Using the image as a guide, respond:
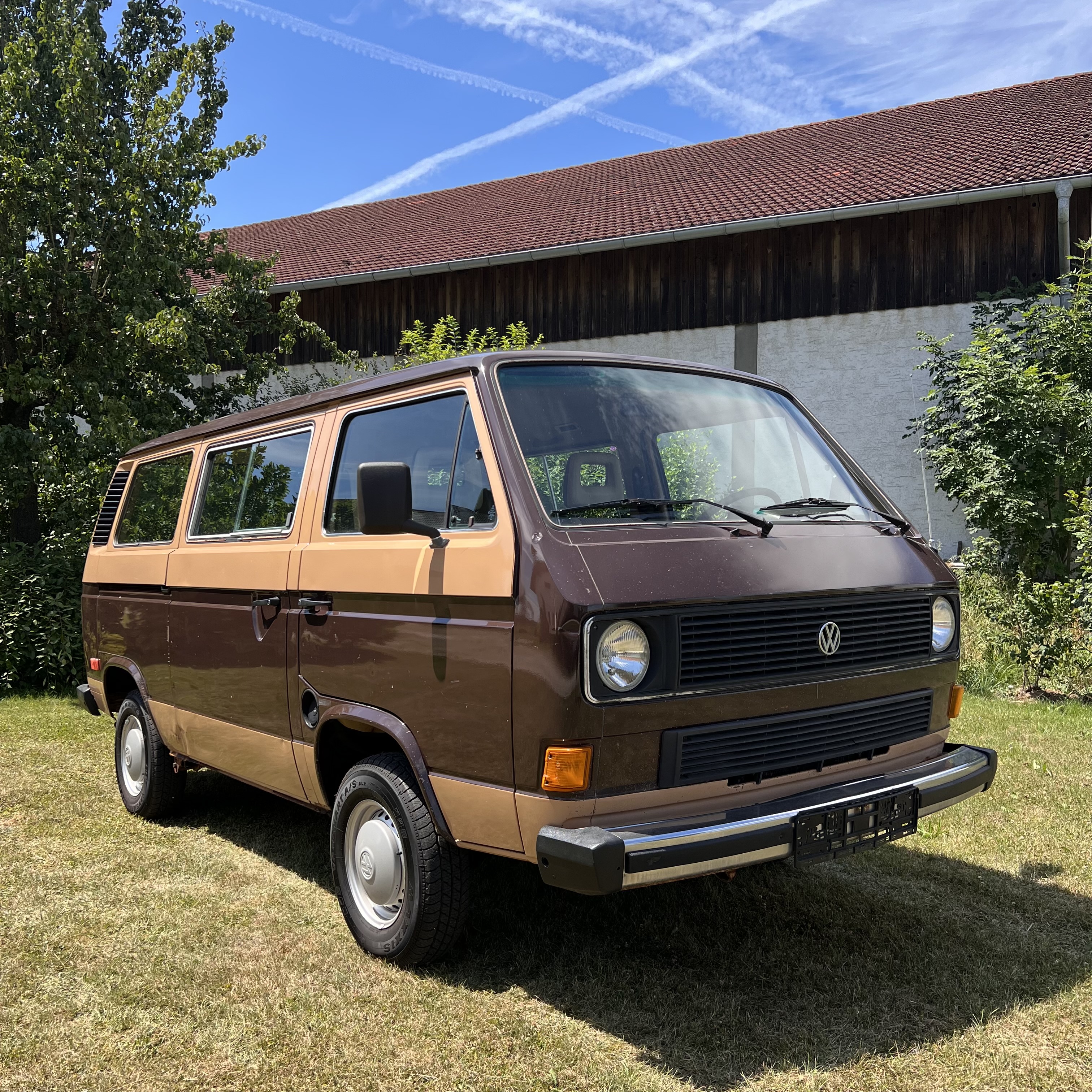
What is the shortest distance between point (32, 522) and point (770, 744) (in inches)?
444

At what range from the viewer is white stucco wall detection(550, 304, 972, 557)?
626 inches

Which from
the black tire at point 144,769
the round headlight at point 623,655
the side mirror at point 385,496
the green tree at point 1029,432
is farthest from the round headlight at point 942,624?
the green tree at point 1029,432

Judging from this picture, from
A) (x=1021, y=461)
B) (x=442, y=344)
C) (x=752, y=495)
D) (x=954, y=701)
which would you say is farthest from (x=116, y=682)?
(x=1021, y=461)

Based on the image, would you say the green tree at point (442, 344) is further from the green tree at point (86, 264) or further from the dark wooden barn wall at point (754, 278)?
the dark wooden barn wall at point (754, 278)

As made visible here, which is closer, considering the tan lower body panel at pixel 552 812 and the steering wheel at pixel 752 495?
the tan lower body panel at pixel 552 812

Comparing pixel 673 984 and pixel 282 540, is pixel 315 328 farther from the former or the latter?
pixel 673 984

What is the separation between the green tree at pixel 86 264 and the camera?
36.0 ft

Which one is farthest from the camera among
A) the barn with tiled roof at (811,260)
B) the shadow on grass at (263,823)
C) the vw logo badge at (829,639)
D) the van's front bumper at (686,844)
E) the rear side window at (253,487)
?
the barn with tiled roof at (811,260)

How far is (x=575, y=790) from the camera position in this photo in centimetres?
308

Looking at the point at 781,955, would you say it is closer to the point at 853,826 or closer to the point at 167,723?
the point at 853,826

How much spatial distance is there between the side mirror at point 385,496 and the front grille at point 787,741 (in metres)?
1.07

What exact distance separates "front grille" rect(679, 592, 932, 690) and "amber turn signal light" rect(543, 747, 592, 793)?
0.39 meters

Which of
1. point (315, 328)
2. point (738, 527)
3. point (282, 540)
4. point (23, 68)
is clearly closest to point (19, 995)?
point (282, 540)

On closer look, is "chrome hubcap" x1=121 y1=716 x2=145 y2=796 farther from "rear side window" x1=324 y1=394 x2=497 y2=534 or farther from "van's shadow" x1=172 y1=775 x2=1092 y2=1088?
"rear side window" x1=324 y1=394 x2=497 y2=534
